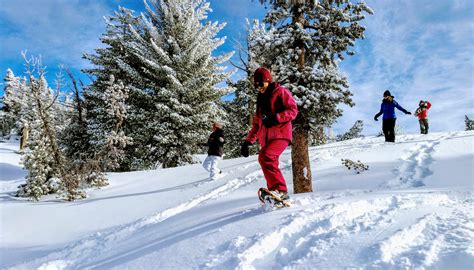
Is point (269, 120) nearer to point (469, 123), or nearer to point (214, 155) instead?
point (214, 155)

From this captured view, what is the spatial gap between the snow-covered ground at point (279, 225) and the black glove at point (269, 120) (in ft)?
4.22

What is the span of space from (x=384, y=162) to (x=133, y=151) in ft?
48.3

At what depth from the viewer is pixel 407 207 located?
4.23 metres

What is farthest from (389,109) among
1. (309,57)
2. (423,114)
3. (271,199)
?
(271,199)

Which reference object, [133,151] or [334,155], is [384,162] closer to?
[334,155]

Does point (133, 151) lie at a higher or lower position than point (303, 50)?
lower

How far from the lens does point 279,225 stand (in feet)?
13.2

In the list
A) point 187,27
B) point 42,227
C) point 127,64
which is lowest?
point 42,227

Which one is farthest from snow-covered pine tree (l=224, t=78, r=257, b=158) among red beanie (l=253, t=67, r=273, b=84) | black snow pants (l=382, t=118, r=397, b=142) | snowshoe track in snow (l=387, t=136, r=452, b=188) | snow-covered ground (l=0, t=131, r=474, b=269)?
red beanie (l=253, t=67, r=273, b=84)

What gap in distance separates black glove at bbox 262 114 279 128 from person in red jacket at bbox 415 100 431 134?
49.8ft

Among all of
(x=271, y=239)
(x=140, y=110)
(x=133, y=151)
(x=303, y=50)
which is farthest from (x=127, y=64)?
(x=271, y=239)

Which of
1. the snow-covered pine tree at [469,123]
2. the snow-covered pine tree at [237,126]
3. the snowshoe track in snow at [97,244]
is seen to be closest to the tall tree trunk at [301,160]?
the snowshoe track in snow at [97,244]

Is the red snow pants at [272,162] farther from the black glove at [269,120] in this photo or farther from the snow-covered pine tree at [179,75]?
the snow-covered pine tree at [179,75]

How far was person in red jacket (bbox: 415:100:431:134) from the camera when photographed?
55.9 feet
